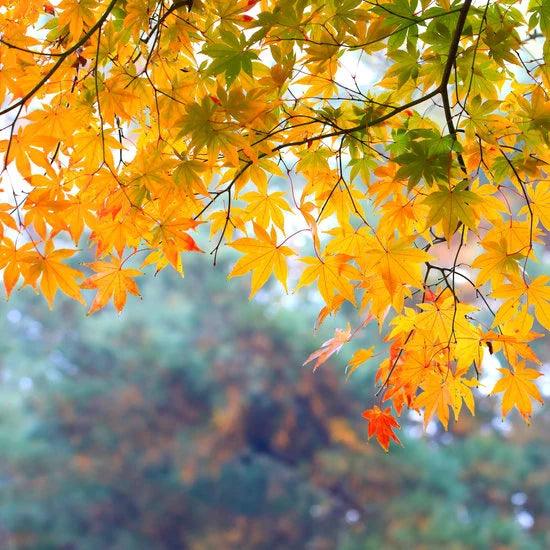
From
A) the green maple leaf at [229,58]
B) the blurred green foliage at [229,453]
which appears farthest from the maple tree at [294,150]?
the blurred green foliage at [229,453]

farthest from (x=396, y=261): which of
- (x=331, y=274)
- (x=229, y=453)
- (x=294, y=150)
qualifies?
(x=229, y=453)

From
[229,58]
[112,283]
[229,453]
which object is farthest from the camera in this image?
[229,453]

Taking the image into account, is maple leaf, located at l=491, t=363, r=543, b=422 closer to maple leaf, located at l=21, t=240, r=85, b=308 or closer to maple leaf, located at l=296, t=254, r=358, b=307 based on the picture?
maple leaf, located at l=296, t=254, r=358, b=307

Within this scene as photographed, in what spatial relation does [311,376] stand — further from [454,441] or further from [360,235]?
[360,235]

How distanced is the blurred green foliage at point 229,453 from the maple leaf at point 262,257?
11.7 feet

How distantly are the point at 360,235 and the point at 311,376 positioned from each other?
394 centimetres

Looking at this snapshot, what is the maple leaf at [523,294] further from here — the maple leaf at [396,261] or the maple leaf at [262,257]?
the maple leaf at [262,257]

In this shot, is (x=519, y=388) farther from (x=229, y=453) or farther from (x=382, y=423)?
(x=229, y=453)

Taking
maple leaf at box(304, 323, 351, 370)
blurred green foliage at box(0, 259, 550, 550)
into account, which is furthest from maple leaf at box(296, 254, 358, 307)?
blurred green foliage at box(0, 259, 550, 550)

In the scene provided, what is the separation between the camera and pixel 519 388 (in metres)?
0.78

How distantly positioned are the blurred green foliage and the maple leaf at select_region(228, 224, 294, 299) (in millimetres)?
3577

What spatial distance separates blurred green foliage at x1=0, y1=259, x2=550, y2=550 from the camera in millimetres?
4238

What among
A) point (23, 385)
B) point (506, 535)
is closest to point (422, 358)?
point (506, 535)

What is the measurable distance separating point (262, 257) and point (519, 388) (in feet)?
1.04
